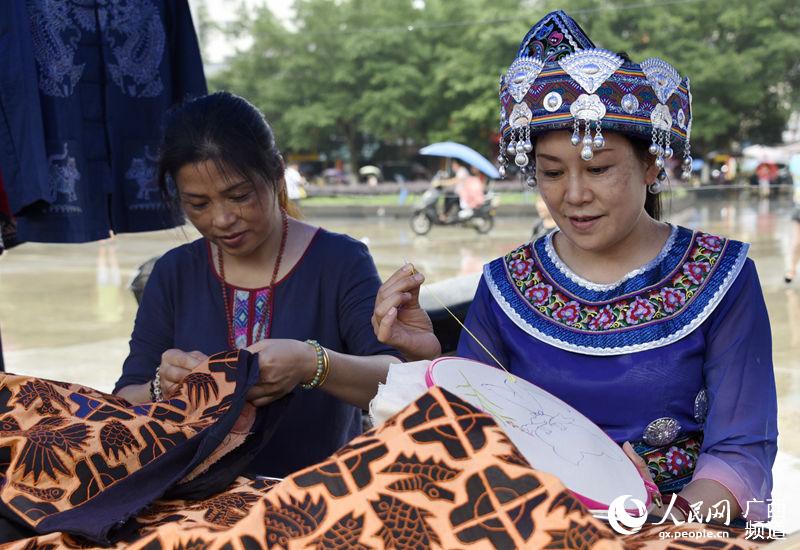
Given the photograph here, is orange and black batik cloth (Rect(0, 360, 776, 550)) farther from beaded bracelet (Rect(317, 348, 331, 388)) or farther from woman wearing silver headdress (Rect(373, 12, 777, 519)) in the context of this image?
woman wearing silver headdress (Rect(373, 12, 777, 519))

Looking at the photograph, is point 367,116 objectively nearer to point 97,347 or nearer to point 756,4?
point 756,4

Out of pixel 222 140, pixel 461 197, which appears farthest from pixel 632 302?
pixel 461 197

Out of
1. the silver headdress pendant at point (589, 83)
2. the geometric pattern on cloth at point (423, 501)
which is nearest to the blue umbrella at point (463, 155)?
the silver headdress pendant at point (589, 83)

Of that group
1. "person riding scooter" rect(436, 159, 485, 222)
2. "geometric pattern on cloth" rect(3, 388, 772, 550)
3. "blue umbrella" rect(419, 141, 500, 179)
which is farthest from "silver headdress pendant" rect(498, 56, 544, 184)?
"blue umbrella" rect(419, 141, 500, 179)

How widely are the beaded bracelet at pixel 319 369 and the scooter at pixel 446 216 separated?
14.1 m

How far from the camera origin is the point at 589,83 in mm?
1688

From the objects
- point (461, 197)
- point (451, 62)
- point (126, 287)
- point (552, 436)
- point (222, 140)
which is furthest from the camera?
point (451, 62)

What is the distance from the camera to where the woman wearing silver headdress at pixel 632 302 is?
1.69 m

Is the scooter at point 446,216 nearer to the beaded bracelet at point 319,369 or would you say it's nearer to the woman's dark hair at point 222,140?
the woman's dark hair at point 222,140

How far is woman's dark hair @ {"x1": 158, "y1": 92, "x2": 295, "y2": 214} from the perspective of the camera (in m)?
2.11

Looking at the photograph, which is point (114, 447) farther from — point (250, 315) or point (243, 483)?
point (250, 315)

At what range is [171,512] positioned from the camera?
154 centimetres

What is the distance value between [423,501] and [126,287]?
31.6ft

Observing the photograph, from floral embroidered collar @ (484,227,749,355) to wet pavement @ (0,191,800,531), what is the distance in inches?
29.6
